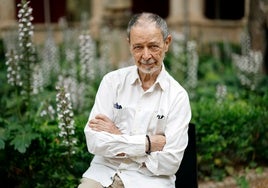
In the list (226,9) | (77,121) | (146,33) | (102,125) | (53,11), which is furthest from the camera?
(226,9)

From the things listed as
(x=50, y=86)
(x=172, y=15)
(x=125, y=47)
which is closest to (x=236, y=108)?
(x=50, y=86)

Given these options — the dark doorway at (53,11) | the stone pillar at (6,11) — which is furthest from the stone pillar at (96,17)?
the dark doorway at (53,11)

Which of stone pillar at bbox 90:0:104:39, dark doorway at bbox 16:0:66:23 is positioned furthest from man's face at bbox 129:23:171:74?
dark doorway at bbox 16:0:66:23

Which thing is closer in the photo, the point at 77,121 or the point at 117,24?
the point at 77,121

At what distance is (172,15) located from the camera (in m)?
17.0

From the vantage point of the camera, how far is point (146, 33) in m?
3.33

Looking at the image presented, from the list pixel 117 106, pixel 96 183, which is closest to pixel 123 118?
pixel 117 106

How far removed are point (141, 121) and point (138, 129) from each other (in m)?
0.06

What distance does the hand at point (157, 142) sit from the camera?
3377mm

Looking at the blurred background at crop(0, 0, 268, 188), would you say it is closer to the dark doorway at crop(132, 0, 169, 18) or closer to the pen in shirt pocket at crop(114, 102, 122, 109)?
the pen in shirt pocket at crop(114, 102, 122, 109)

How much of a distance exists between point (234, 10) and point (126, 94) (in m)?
18.7

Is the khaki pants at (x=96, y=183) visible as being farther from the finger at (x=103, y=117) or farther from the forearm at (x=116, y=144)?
the finger at (x=103, y=117)

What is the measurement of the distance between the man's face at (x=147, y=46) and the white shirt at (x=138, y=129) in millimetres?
135

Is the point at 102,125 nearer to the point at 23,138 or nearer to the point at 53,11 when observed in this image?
the point at 23,138
